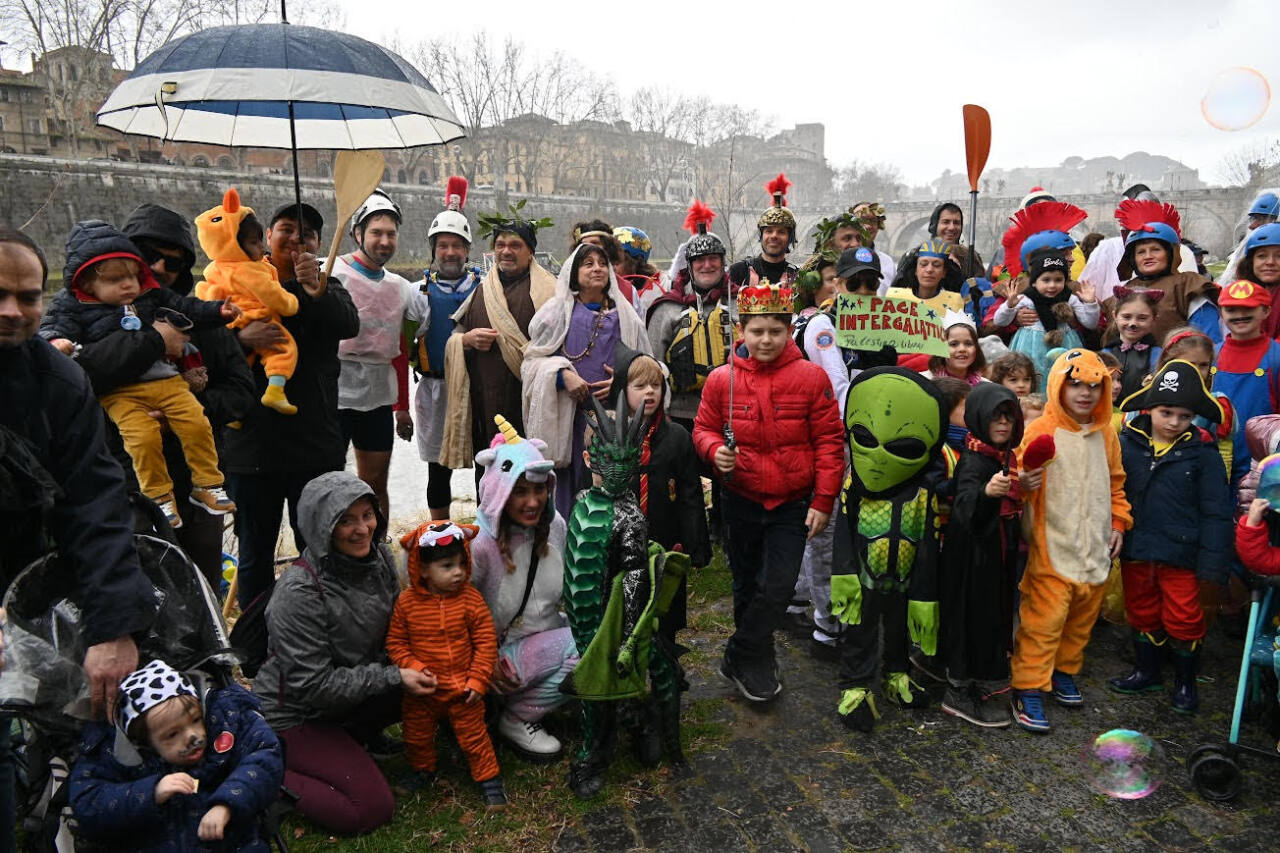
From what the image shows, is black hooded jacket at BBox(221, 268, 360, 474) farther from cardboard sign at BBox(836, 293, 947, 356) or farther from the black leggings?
cardboard sign at BBox(836, 293, 947, 356)

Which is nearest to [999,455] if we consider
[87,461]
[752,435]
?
[752,435]

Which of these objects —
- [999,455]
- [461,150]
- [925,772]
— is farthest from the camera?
[461,150]

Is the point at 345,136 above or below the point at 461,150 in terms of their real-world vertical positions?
below

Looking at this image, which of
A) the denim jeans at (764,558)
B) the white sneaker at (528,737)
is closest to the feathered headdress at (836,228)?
the denim jeans at (764,558)

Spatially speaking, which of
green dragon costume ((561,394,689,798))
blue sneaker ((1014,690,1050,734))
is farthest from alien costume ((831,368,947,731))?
green dragon costume ((561,394,689,798))

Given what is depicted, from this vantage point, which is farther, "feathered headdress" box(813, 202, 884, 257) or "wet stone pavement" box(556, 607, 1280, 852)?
"feathered headdress" box(813, 202, 884, 257)

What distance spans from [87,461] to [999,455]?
3.52 meters

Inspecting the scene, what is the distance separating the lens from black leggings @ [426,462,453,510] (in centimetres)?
557

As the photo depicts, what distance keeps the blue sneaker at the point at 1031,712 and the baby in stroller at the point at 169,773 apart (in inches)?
125

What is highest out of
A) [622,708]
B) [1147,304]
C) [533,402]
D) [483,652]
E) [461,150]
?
[461,150]

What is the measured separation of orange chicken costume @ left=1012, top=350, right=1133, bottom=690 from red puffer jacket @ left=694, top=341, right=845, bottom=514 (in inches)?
34.9

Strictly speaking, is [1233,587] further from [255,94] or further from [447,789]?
[255,94]

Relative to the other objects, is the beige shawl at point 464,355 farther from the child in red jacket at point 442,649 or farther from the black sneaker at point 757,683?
the black sneaker at point 757,683

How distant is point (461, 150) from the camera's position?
4838 centimetres
